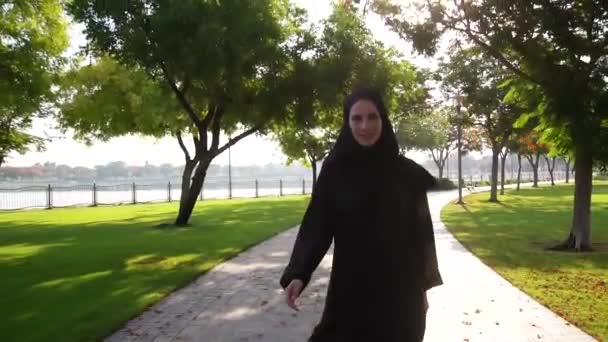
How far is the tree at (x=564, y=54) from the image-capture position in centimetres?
1125

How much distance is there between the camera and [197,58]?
603 inches

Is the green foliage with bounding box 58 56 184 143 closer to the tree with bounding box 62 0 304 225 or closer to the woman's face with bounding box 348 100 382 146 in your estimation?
the tree with bounding box 62 0 304 225

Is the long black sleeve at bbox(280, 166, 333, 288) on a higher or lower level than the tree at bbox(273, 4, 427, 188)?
lower

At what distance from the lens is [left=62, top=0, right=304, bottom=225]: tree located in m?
15.4

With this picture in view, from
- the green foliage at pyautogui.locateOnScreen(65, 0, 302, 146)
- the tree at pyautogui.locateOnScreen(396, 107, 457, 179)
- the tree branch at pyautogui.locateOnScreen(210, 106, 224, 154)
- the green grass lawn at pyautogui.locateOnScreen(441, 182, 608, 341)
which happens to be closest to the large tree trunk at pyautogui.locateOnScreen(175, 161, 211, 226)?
the tree branch at pyautogui.locateOnScreen(210, 106, 224, 154)

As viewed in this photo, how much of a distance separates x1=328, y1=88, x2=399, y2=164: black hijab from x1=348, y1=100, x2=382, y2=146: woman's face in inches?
0.9

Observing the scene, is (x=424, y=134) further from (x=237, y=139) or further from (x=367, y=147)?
(x=367, y=147)

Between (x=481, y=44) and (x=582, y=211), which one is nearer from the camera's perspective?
(x=582, y=211)

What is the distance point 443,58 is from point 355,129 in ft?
94.6

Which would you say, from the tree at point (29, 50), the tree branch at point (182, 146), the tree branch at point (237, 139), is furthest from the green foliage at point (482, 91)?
the tree at point (29, 50)

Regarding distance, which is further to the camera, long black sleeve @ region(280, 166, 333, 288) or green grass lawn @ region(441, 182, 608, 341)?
green grass lawn @ region(441, 182, 608, 341)

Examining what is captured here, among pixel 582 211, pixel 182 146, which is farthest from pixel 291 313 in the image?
pixel 182 146

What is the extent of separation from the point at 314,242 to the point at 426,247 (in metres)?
0.63

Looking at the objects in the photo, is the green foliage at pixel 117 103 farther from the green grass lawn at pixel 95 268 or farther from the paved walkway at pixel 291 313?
the paved walkway at pixel 291 313
